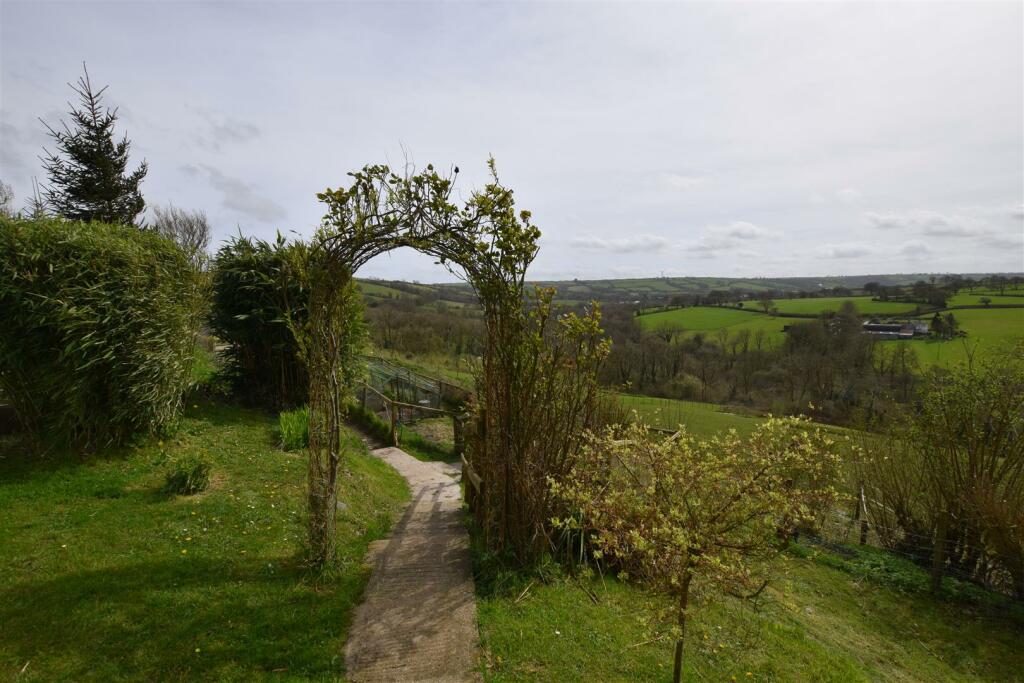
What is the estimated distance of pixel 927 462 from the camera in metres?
7.08

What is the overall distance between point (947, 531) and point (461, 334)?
2233 centimetres

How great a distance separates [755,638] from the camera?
4.16 metres

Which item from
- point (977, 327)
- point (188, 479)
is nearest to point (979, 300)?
point (977, 327)

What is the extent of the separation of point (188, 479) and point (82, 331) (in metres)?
2.29

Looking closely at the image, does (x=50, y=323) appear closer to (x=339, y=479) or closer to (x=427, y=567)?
(x=339, y=479)

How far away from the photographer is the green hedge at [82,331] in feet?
17.5

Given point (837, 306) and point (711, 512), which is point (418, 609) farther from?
point (837, 306)

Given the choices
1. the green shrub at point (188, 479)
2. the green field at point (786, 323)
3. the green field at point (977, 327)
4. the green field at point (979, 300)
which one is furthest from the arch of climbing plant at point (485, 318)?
the green field at point (979, 300)

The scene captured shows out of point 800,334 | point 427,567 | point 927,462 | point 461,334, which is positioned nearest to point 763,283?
point 800,334

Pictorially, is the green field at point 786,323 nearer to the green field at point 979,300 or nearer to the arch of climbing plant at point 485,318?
the green field at point 979,300

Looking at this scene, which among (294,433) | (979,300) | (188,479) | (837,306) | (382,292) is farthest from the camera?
(837,306)

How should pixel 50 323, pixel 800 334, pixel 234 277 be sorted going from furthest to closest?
pixel 800 334
pixel 234 277
pixel 50 323

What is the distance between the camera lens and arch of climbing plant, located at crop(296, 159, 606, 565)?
4.01 meters

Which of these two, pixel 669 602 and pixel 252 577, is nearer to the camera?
pixel 669 602
